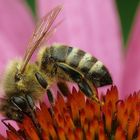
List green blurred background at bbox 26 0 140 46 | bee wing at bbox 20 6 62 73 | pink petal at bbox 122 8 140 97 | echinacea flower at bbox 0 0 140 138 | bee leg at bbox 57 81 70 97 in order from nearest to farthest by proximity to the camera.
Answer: bee wing at bbox 20 6 62 73, bee leg at bbox 57 81 70 97, pink petal at bbox 122 8 140 97, echinacea flower at bbox 0 0 140 138, green blurred background at bbox 26 0 140 46

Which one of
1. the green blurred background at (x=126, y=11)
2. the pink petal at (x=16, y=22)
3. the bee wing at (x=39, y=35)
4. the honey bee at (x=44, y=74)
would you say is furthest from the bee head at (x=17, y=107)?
the green blurred background at (x=126, y=11)

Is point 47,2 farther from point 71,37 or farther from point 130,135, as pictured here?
point 130,135

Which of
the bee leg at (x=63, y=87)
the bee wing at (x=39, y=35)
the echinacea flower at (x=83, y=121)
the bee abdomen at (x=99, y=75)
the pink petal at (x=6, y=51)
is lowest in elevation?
the echinacea flower at (x=83, y=121)

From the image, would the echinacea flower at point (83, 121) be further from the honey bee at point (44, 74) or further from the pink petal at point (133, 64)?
the pink petal at point (133, 64)

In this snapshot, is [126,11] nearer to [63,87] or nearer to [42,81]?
[63,87]

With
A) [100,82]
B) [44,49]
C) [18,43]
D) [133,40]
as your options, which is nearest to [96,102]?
[100,82]

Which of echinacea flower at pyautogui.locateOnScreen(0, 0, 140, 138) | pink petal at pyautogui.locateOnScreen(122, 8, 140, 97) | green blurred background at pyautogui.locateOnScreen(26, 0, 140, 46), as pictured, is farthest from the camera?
green blurred background at pyautogui.locateOnScreen(26, 0, 140, 46)

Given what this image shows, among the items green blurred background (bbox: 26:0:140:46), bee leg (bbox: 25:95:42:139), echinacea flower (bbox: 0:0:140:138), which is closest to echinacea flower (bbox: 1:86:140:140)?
bee leg (bbox: 25:95:42:139)

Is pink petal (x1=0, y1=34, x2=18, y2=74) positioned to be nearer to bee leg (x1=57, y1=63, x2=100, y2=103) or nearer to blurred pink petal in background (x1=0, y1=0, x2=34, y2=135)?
blurred pink petal in background (x1=0, y1=0, x2=34, y2=135)
